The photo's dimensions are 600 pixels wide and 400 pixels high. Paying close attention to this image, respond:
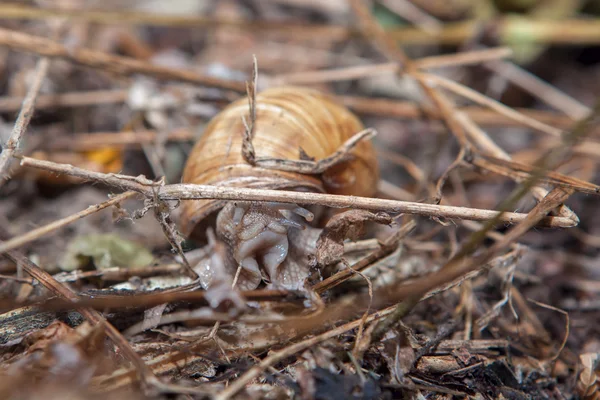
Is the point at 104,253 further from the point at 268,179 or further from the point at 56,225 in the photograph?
the point at 268,179

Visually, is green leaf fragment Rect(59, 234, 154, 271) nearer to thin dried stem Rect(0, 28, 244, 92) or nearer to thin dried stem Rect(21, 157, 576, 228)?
thin dried stem Rect(21, 157, 576, 228)

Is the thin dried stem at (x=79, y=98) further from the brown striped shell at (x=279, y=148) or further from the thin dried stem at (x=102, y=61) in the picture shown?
the brown striped shell at (x=279, y=148)

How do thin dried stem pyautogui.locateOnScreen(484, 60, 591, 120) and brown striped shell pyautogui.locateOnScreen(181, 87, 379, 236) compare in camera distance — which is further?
thin dried stem pyautogui.locateOnScreen(484, 60, 591, 120)

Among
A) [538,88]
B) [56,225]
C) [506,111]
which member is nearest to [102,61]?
[56,225]

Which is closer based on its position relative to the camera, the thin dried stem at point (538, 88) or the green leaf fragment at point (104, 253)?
the green leaf fragment at point (104, 253)

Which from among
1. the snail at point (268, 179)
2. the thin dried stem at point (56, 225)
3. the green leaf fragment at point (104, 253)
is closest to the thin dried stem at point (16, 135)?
the thin dried stem at point (56, 225)

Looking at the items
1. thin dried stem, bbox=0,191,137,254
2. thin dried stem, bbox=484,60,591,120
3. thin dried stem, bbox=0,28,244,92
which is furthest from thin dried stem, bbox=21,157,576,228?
thin dried stem, bbox=484,60,591,120

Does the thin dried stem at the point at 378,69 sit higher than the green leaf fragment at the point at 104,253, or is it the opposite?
the thin dried stem at the point at 378,69
